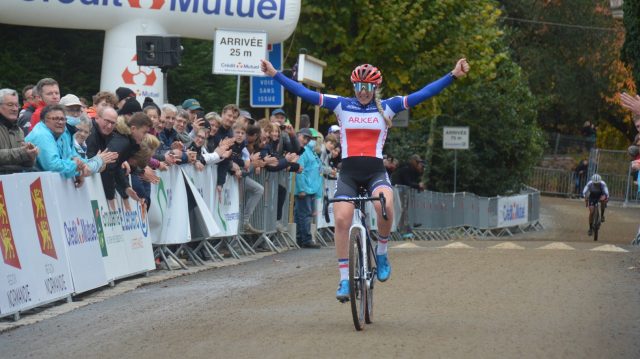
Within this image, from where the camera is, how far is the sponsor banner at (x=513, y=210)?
127 feet

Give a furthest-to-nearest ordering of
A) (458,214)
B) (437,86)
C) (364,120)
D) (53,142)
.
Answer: (458,214)
(53,142)
(437,86)
(364,120)

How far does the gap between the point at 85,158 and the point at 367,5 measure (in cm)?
2007

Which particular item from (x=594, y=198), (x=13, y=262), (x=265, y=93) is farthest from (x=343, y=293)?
(x=594, y=198)

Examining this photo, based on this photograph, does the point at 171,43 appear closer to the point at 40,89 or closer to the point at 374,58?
the point at 40,89

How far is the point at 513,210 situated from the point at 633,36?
11.7 m

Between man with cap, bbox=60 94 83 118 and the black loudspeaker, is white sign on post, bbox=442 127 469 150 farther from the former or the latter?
man with cap, bbox=60 94 83 118

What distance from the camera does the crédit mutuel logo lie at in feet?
75.8

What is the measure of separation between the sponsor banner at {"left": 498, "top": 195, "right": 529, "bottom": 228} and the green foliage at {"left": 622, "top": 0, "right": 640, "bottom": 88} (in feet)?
30.3

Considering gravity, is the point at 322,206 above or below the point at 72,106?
below

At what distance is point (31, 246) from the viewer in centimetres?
1225

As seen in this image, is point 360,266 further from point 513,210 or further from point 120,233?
point 513,210

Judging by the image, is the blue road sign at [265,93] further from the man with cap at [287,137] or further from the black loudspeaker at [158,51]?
the black loudspeaker at [158,51]

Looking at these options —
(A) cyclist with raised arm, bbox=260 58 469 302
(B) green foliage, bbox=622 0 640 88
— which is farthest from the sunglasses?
(B) green foliage, bbox=622 0 640 88

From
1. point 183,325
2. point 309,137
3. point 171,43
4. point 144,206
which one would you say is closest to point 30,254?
point 183,325
